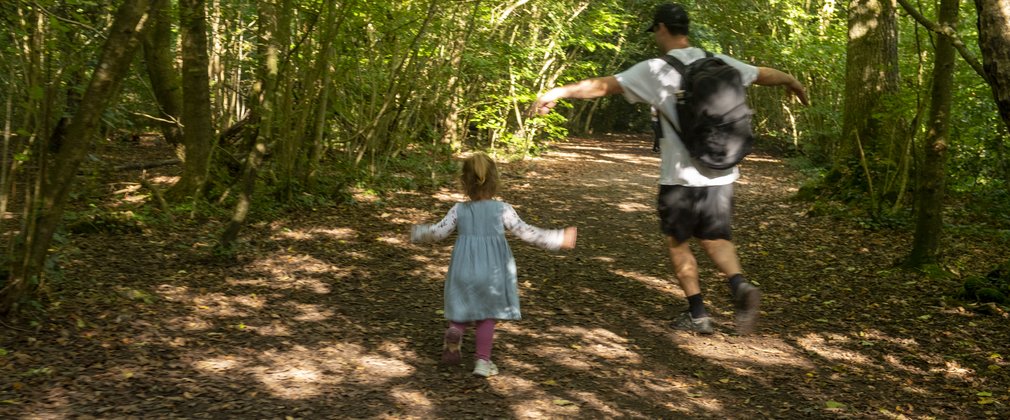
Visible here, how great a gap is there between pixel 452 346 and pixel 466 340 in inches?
28.0

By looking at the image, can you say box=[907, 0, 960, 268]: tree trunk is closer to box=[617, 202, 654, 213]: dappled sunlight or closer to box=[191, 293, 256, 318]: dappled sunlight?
box=[617, 202, 654, 213]: dappled sunlight

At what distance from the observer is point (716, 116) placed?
5410 millimetres

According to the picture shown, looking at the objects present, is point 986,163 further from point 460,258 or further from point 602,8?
point 602,8

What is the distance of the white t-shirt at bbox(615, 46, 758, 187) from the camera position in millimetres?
5578

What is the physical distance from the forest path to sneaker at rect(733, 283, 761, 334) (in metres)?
0.25

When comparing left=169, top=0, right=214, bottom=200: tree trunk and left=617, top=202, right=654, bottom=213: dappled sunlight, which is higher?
left=169, top=0, right=214, bottom=200: tree trunk

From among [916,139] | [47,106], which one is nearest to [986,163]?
[916,139]

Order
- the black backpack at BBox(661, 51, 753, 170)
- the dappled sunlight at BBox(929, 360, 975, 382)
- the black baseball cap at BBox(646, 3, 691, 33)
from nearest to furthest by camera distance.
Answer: the dappled sunlight at BBox(929, 360, 975, 382) → the black backpack at BBox(661, 51, 753, 170) → the black baseball cap at BBox(646, 3, 691, 33)

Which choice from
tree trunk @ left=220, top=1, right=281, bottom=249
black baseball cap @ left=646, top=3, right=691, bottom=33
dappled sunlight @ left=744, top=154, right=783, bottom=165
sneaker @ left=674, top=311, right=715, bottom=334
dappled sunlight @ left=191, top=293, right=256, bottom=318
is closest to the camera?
black baseball cap @ left=646, top=3, right=691, bottom=33

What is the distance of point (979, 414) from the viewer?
4.52 metres

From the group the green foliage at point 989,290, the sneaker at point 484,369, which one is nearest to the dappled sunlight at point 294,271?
the sneaker at point 484,369

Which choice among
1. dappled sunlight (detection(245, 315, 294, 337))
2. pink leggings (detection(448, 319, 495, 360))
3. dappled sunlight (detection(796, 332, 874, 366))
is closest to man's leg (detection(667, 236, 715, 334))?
dappled sunlight (detection(796, 332, 874, 366))

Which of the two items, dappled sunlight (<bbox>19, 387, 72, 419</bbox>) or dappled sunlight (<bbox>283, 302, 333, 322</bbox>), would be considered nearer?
dappled sunlight (<bbox>19, 387, 72, 419</bbox>)

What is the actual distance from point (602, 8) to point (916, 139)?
11958mm
